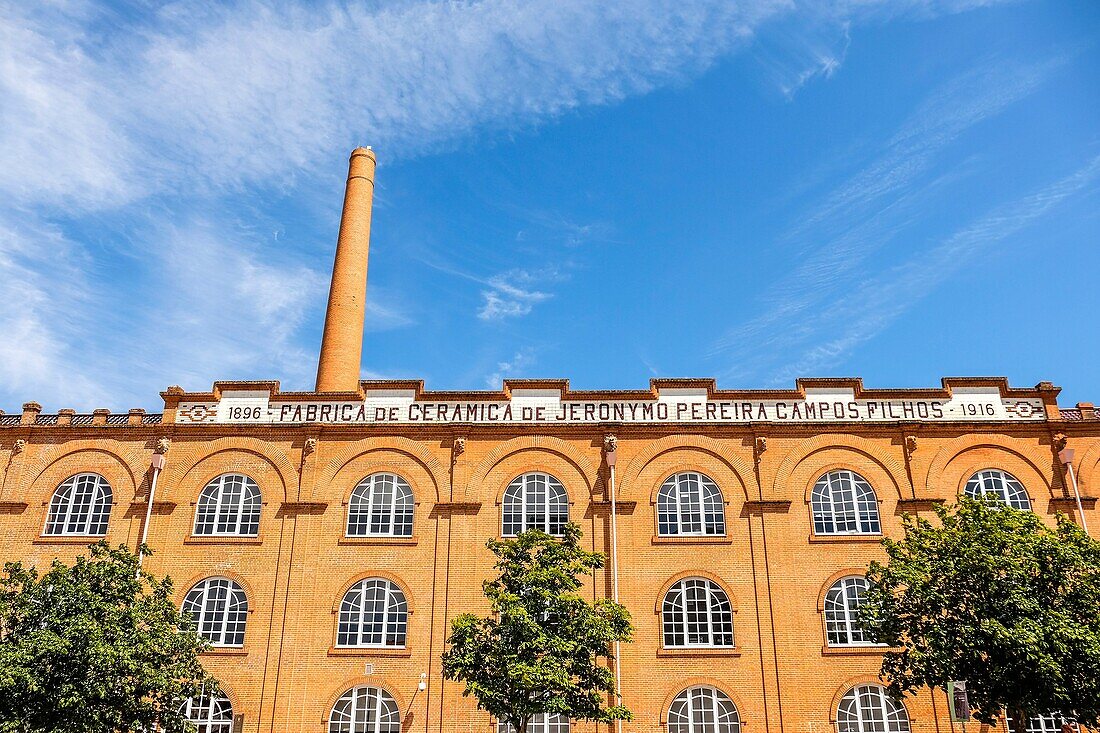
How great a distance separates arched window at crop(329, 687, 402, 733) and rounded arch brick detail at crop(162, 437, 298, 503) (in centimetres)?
772

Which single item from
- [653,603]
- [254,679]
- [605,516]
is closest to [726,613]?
[653,603]

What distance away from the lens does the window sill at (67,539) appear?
3159 centimetres

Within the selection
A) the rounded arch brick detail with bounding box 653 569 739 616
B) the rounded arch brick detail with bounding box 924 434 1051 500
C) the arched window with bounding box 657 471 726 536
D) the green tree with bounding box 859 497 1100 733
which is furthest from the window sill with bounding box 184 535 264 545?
the rounded arch brick detail with bounding box 924 434 1051 500

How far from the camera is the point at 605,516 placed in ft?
103

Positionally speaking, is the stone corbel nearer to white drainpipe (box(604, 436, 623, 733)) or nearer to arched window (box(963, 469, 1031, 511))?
white drainpipe (box(604, 436, 623, 733))

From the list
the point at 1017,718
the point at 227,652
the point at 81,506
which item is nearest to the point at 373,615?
the point at 227,652

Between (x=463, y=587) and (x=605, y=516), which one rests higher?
(x=605, y=516)

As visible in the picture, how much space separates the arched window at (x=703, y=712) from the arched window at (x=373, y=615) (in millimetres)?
9684

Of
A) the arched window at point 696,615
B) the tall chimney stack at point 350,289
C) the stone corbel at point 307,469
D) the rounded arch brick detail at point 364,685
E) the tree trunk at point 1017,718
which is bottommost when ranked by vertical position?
the tree trunk at point 1017,718

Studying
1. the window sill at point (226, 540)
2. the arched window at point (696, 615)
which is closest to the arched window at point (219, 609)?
the window sill at point (226, 540)

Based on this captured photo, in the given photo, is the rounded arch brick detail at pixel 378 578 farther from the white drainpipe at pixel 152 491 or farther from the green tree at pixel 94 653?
the white drainpipe at pixel 152 491

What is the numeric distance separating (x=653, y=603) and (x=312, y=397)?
50.0ft

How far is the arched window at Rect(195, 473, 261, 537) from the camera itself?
104ft

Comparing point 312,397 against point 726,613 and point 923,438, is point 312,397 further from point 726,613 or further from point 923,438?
point 923,438
